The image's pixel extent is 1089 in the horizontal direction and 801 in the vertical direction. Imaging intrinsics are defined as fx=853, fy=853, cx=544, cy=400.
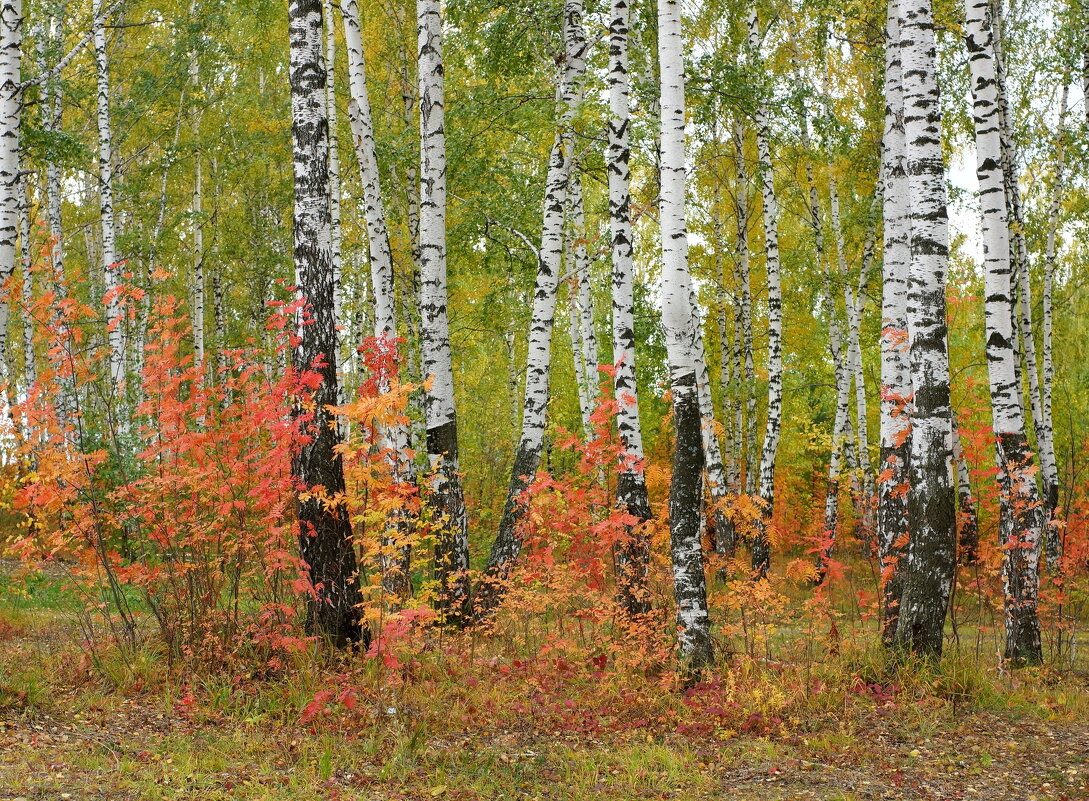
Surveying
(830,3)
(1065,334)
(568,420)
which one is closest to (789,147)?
(830,3)

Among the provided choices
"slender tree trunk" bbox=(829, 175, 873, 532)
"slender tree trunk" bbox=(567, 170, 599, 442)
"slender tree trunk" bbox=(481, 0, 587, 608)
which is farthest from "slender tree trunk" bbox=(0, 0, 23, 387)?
"slender tree trunk" bbox=(829, 175, 873, 532)

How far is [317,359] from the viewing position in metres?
6.35

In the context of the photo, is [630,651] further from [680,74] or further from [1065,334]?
[1065,334]

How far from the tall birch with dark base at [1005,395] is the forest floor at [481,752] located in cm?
115

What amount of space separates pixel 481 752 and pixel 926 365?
178 inches

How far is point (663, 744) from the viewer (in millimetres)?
5586

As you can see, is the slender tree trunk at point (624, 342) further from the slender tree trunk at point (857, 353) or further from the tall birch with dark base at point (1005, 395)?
the slender tree trunk at point (857, 353)

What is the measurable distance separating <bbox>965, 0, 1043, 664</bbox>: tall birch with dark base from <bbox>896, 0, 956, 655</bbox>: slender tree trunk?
0.98 metres

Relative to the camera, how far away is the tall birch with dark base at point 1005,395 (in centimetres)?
739

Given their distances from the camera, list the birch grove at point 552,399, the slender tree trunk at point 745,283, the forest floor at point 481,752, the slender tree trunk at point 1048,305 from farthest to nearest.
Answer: the slender tree trunk at point 745,283, the slender tree trunk at point 1048,305, the birch grove at point 552,399, the forest floor at point 481,752

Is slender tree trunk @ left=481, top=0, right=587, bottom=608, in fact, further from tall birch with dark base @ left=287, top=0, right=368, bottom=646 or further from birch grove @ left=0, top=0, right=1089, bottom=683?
tall birch with dark base @ left=287, top=0, right=368, bottom=646

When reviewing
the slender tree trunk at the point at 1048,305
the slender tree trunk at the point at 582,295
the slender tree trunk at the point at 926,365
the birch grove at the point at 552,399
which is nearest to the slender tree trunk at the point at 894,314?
the birch grove at the point at 552,399

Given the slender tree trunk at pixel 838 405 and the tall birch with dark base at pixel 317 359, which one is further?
the slender tree trunk at pixel 838 405

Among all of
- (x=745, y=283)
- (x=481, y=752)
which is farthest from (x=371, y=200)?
(x=745, y=283)
